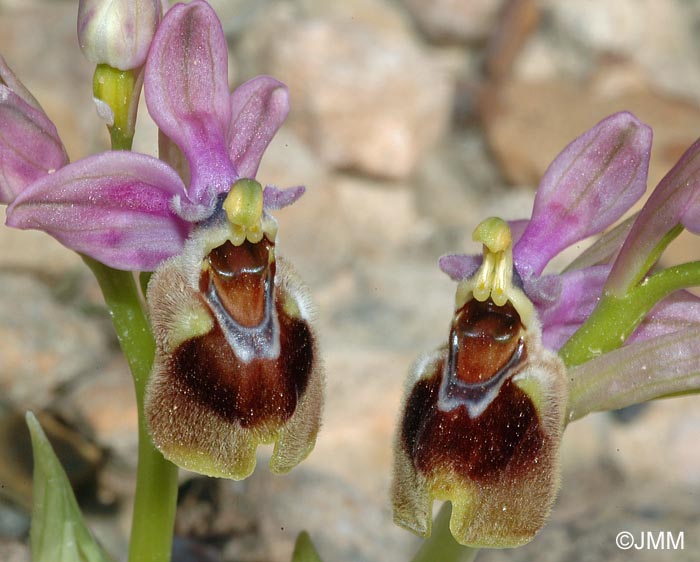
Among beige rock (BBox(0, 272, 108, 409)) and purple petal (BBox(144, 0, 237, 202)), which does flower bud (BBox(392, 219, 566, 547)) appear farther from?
beige rock (BBox(0, 272, 108, 409))

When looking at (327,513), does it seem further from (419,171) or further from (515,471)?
(419,171)

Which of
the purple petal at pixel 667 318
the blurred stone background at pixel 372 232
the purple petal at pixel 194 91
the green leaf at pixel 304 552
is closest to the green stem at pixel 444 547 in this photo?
the green leaf at pixel 304 552

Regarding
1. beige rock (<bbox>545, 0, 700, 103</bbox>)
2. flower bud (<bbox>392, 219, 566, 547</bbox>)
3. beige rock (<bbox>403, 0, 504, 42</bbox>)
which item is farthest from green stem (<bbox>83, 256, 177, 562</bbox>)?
beige rock (<bbox>545, 0, 700, 103</bbox>)

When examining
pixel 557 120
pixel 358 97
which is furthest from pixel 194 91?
pixel 557 120

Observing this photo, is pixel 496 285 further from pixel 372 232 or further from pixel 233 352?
pixel 372 232

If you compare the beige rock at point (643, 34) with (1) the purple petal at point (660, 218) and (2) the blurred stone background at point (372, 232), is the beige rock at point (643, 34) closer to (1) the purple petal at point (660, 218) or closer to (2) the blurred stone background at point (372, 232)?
(2) the blurred stone background at point (372, 232)

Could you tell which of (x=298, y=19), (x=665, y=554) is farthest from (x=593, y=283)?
(x=298, y=19)
